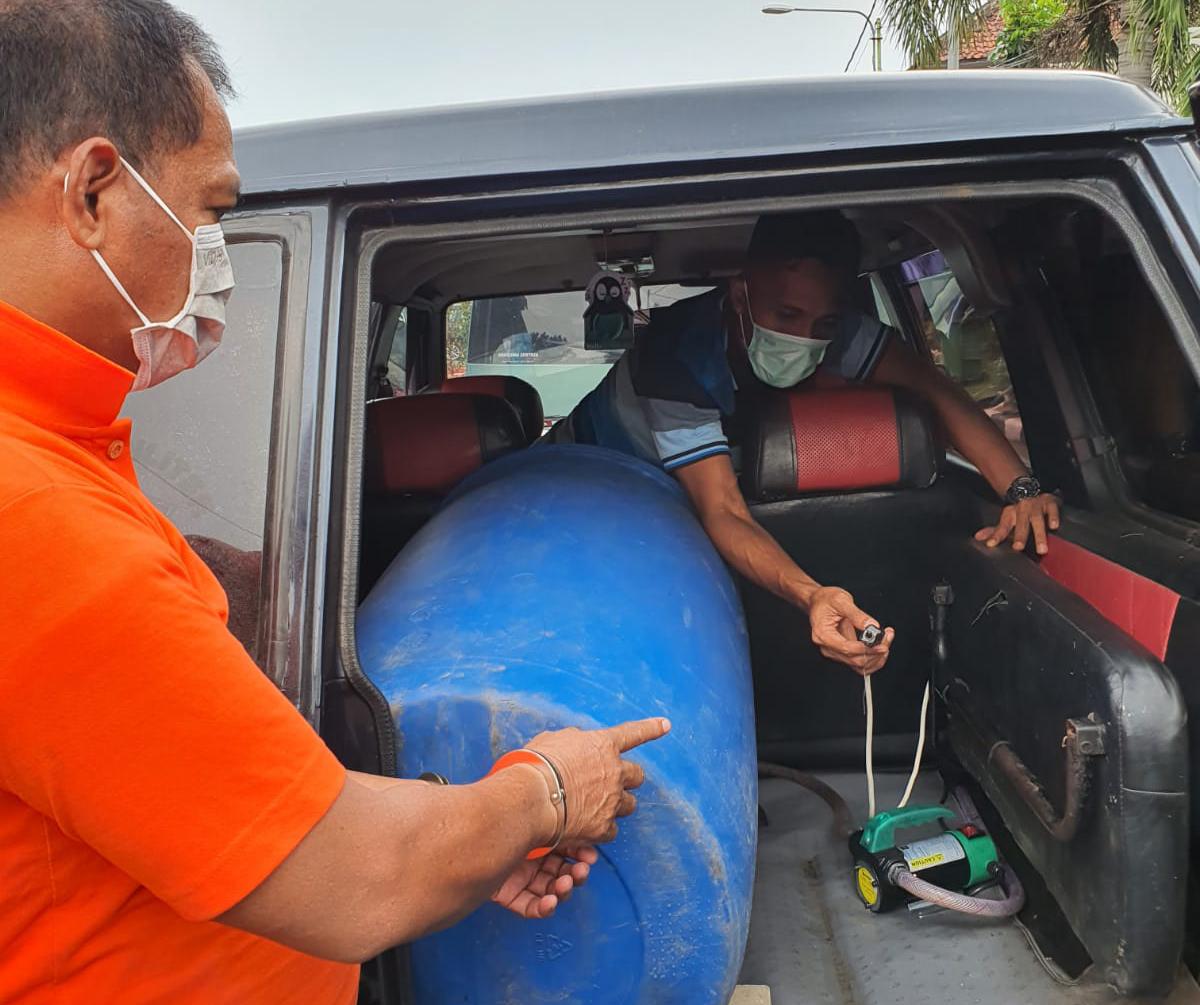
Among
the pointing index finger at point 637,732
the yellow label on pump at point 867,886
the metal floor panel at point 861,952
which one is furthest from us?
the yellow label on pump at point 867,886

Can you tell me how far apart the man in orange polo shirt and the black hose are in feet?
4.50

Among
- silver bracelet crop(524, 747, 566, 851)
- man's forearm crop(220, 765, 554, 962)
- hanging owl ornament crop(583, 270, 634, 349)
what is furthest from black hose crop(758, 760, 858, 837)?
hanging owl ornament crop(583, 270, 634, 349)

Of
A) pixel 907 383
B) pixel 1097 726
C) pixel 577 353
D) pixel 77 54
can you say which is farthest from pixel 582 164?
pixel 577 353

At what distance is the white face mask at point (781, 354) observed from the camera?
231cm

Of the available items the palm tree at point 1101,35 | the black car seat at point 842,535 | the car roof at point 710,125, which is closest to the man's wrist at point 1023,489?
the black car seat at point 842,535

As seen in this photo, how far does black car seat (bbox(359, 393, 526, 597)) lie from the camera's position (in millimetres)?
2443

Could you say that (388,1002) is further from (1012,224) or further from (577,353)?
(577,353)

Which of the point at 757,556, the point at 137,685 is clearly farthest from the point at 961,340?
the point at 137,685

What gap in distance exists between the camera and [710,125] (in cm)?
132

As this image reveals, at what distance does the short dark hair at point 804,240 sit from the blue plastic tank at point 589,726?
1097 millimetres

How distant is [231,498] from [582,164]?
0.66m

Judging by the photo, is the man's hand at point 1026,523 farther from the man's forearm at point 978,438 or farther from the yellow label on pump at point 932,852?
the yellow label on pump at point 932,852

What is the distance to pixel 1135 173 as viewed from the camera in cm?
133

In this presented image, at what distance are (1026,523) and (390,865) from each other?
5.52ft
